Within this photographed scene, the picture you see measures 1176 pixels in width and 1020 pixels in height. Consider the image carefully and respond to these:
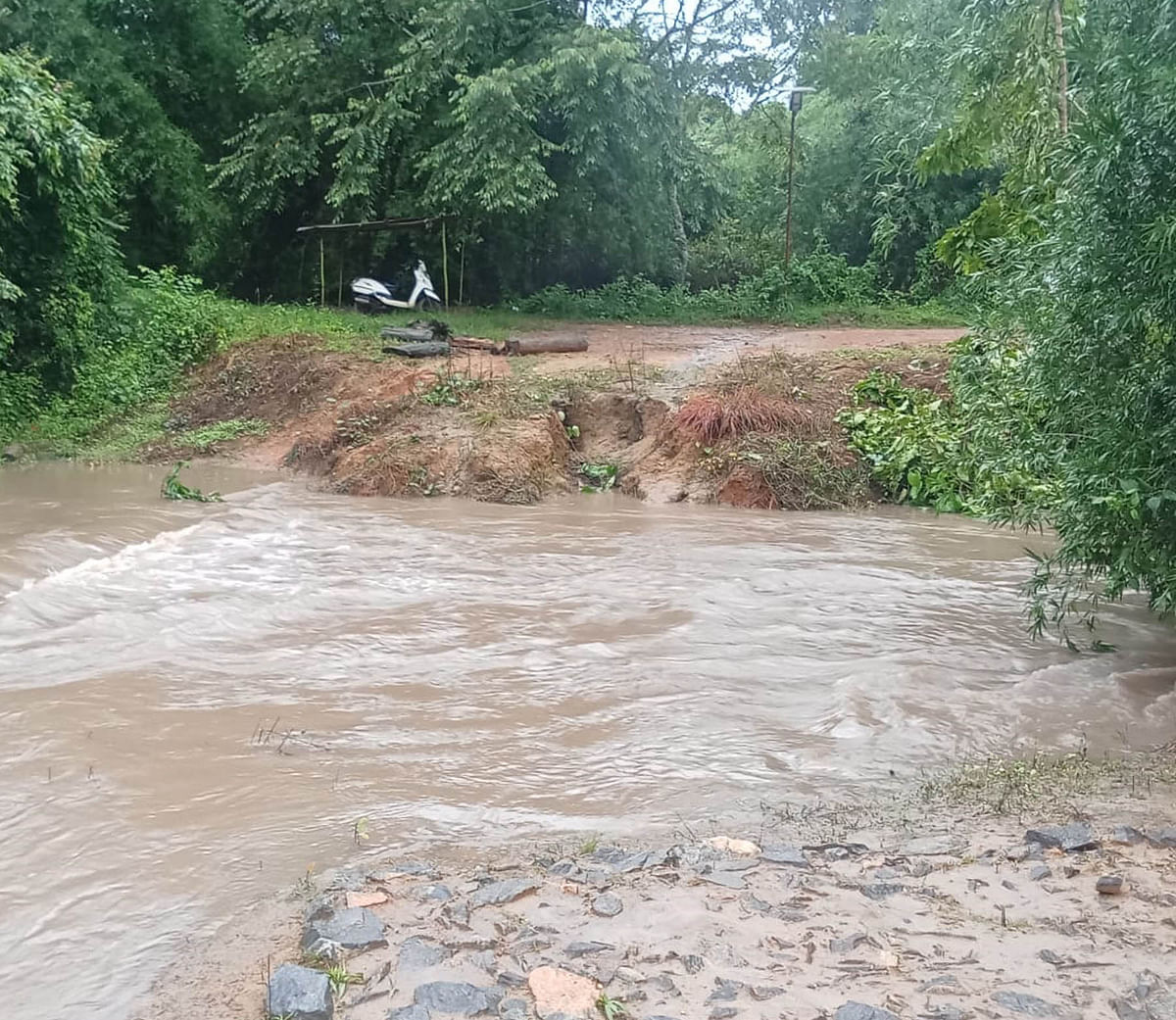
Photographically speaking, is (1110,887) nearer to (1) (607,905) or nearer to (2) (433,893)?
(1) (607,905)

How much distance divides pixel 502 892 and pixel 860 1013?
123cm

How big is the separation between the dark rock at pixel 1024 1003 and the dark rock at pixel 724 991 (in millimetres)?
648

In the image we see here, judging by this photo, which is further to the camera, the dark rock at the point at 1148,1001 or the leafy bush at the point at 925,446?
the leafy bush at the point at 925,446

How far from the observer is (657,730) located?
551 cm

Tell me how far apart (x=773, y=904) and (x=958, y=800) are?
1.40 metres

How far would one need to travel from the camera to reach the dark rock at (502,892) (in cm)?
356

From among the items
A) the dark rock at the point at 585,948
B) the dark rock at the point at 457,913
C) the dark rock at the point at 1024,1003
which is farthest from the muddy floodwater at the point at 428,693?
the dark rock at the point at 1024,1003

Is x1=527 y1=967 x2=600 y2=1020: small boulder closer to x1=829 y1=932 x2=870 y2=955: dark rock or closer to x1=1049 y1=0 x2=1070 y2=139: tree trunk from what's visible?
x1=829 y1=932 x2=870 y2=955: dark rock

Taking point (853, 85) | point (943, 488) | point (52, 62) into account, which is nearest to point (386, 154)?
point (52, 62)

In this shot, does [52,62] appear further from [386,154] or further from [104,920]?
[104,920]

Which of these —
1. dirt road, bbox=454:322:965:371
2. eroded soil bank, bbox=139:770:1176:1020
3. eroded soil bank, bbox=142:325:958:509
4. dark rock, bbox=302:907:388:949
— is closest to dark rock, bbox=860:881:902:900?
eroded soil bank, bbox=139:770:1176:1020

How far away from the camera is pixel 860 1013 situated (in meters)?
2.83

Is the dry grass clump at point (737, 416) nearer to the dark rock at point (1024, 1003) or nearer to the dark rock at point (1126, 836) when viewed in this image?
the dark rock at point (1126, 836)

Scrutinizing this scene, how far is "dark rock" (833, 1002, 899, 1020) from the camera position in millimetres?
2812
